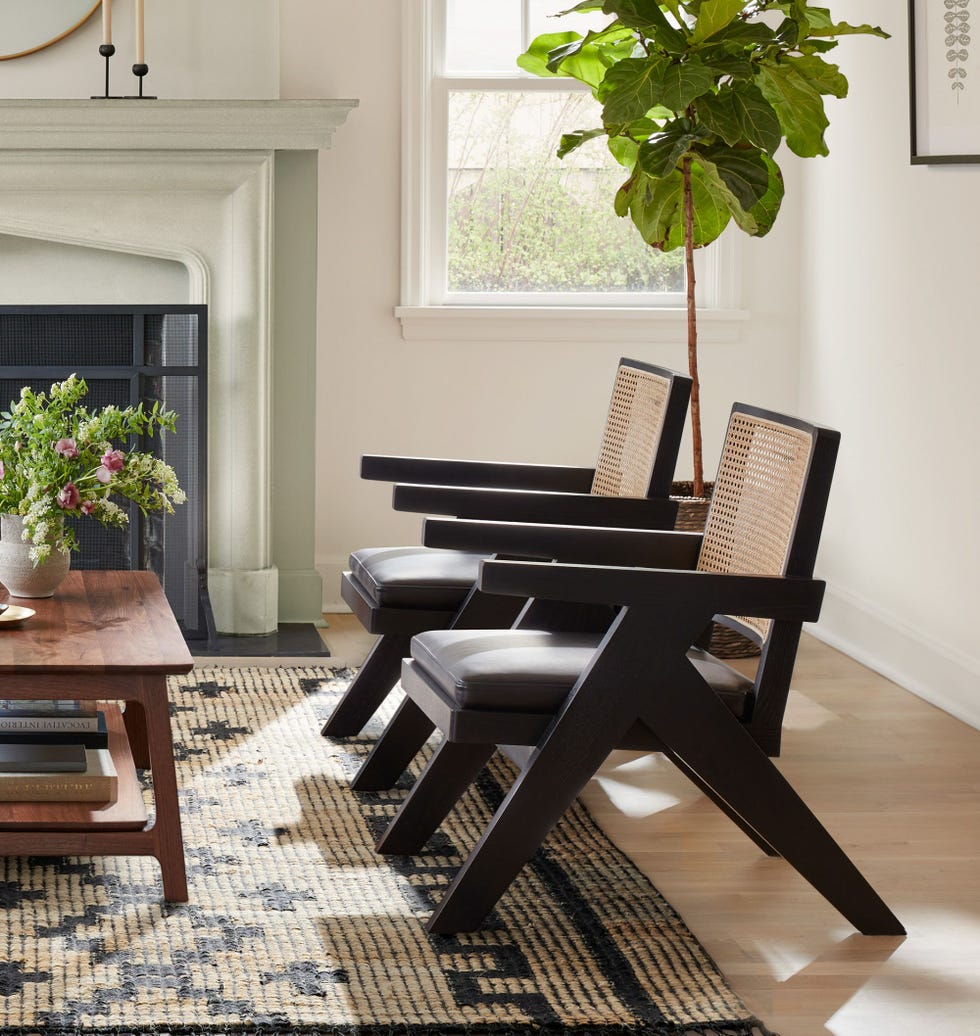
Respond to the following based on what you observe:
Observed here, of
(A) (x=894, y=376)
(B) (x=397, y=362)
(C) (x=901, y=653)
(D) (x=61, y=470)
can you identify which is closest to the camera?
(D) (x=61, y=470)

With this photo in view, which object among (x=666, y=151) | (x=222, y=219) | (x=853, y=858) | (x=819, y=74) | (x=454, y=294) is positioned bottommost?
(x=853, y=858)

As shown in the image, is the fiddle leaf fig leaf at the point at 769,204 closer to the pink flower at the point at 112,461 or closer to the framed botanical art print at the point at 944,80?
the framed botanical art print at the point at 944,80

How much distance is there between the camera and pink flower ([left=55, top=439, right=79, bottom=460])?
289 centimetres

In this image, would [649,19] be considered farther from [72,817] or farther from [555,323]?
[72,817]

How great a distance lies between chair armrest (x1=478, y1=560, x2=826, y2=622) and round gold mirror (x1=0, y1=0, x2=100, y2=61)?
10.4ft

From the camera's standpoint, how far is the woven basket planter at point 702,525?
14.1 feet

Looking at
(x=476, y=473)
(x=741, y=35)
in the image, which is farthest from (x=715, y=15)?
(x=476, y=473)

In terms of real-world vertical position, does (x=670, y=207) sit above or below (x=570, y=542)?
above

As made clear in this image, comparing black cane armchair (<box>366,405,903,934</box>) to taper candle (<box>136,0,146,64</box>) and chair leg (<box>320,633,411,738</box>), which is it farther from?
taper candle (<box>136,0,146,64</box>)

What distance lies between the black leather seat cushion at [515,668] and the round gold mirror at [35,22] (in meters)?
2.95

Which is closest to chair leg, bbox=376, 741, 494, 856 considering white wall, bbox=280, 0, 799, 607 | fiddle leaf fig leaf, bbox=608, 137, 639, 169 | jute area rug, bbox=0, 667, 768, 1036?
jute area rug, bbox=0, 667, 768, 1036

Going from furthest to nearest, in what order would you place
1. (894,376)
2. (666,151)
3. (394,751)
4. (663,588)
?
(894,376) → (666,151) → (394,751) → (663,588)

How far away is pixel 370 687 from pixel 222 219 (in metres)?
1.85

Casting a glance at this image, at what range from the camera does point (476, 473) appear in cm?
352
